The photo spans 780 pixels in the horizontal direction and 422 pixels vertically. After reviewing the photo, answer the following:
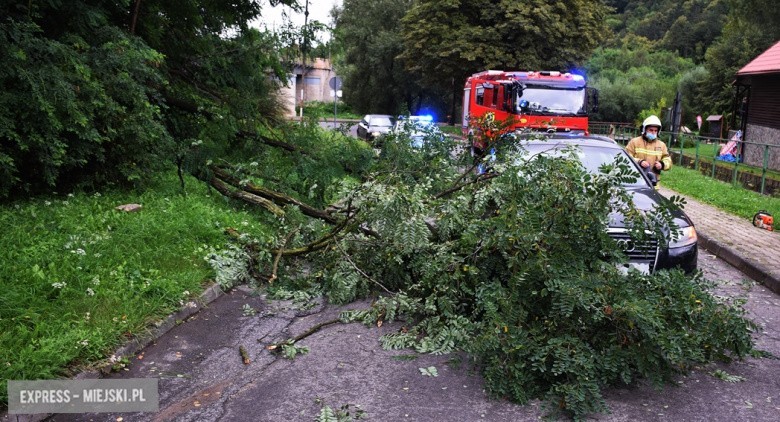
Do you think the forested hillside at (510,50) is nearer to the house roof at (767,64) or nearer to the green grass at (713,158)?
the house roof at (767,64)

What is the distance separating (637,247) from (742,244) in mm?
5155

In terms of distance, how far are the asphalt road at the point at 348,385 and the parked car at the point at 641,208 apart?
109 cm

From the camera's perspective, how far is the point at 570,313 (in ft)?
15.3

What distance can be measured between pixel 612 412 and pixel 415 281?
2462 millimetres

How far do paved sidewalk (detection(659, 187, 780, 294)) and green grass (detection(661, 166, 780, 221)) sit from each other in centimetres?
58

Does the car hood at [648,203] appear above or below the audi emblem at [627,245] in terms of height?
above

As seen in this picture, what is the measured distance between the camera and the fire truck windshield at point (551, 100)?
20.8 meters

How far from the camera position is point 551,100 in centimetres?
2098

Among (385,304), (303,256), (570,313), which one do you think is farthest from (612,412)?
(303,256)

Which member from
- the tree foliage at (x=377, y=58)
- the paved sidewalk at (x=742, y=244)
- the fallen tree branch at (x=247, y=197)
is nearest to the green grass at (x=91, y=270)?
the fallen tree branch at (x=247, y=197)

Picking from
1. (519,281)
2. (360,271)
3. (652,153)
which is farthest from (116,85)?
→ (652,153)

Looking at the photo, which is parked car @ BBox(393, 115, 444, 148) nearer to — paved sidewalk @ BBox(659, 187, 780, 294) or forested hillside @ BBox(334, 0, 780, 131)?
paved sidewalk @ BBox(659, 187, 780, 294)

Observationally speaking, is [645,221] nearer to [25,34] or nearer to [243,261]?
[243,261]

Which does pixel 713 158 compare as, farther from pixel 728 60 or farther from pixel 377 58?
pixel 377 58
